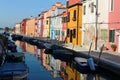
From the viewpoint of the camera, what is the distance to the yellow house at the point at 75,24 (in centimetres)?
5153

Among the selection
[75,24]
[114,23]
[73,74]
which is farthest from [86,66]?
[75,24]

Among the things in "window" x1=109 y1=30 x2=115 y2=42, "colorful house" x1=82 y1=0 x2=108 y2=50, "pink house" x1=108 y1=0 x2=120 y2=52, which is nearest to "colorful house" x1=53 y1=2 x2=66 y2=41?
"colorful house" x1=82 y1=0 x2=108 y2=50

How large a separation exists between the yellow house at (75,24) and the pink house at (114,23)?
13472 mm

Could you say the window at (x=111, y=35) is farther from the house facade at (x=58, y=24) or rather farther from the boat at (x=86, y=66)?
the house facade at (x=58, y=24)

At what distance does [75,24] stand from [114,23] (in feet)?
54.1

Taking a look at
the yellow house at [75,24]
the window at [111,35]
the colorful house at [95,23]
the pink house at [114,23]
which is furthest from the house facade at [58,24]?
the window at [111,35]

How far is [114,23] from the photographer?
36.7 m

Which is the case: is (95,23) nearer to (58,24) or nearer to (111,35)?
(111,35)

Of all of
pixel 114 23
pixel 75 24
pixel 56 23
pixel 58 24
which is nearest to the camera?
pixel 114 23

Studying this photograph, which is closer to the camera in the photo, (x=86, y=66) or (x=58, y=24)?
(x=86, y=66)

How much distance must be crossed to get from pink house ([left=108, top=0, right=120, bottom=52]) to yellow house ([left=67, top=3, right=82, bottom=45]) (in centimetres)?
1347

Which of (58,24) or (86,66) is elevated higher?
(58,24)

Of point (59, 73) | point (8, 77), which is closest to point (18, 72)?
point (8, 77)

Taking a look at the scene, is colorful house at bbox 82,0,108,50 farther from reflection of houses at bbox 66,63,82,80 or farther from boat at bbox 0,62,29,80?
boat at bbox 0,62,29,80
